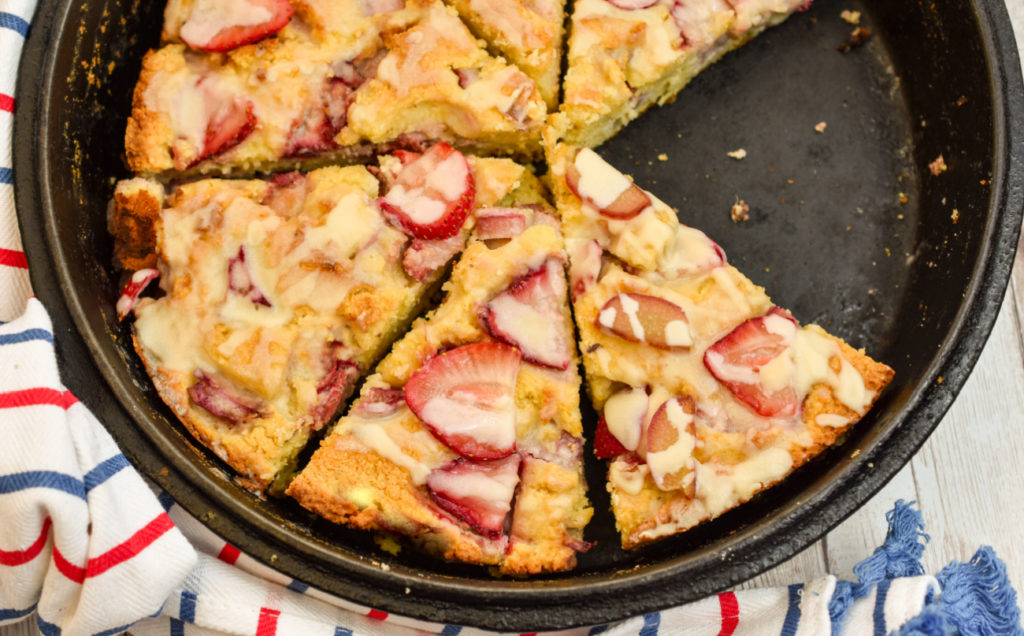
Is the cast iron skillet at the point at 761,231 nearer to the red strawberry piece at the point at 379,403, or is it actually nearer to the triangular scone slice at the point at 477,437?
the triangular scone slice at the point at 477,437

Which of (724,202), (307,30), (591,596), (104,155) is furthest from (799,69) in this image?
(104,155)

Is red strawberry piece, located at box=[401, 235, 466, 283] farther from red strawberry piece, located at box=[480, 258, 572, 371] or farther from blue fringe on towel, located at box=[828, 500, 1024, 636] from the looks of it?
blue fringe on towel, located at box=[828, 500, 1024, 636]

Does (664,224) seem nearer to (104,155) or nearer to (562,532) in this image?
(562,532)

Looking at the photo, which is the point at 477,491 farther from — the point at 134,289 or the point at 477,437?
Result: the point at 134,289

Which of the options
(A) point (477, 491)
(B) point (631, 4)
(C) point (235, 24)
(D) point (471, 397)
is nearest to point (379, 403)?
(D) point (471, 397)

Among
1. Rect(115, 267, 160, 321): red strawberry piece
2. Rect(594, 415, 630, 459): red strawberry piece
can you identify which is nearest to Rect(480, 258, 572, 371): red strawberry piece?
Rect(594, 415, 630, 459): red strawberry piece

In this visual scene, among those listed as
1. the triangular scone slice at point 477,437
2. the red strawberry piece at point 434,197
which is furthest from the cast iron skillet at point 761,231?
the red strawberry piece at point 434,197
